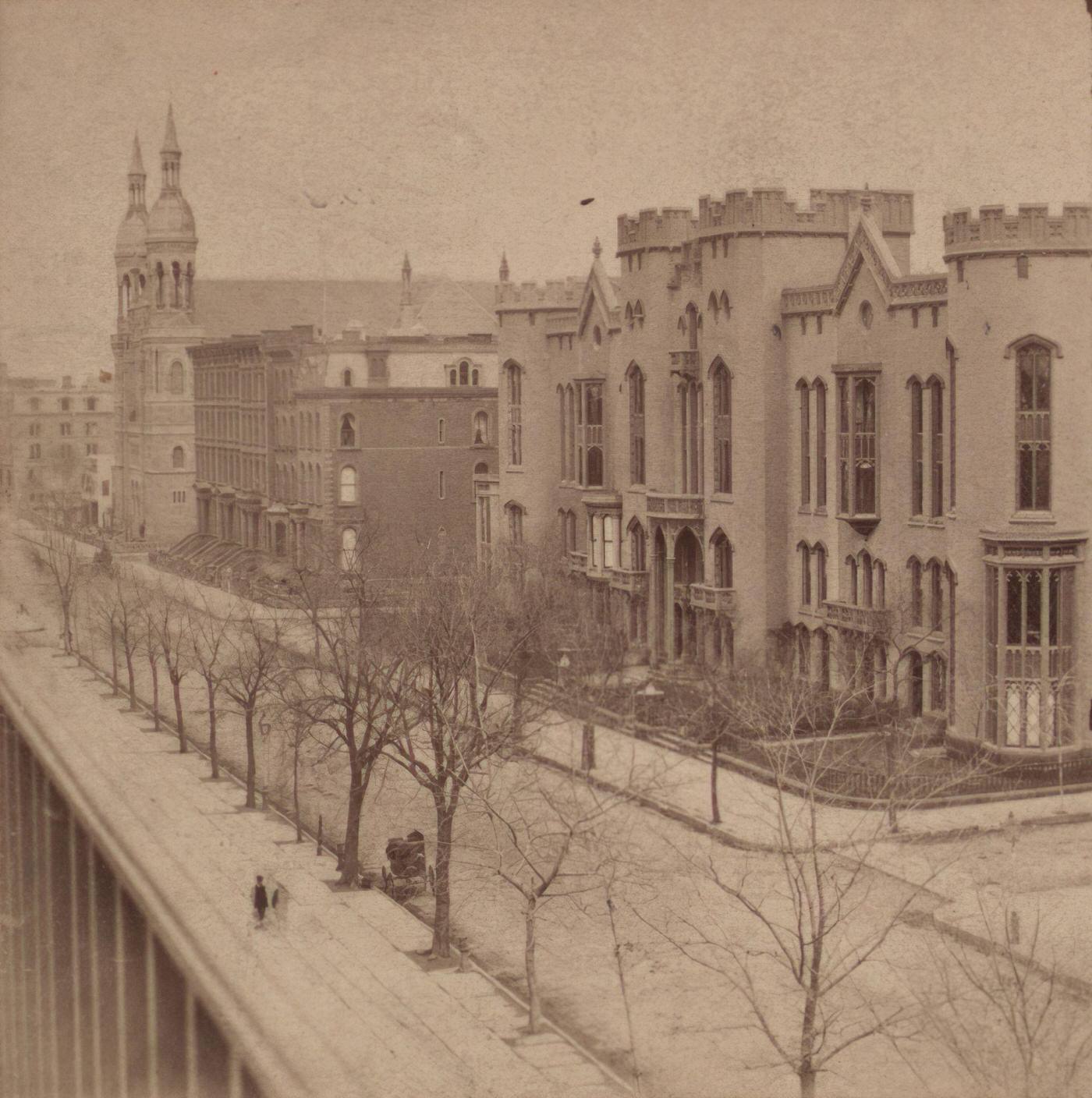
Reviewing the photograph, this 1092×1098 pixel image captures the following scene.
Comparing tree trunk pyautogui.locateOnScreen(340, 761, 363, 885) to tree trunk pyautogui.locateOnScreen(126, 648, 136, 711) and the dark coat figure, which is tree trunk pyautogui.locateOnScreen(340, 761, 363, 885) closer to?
the dark coat figure

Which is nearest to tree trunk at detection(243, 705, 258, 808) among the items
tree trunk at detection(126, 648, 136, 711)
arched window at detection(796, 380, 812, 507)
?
tree trunk at detection(126, 648, 136, 711)

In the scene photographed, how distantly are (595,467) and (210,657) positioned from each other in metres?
15.6

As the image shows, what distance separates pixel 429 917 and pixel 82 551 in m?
41.4

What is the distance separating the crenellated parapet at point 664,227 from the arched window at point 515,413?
36.4 ft

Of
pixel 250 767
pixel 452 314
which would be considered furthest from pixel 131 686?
pixel 452 314

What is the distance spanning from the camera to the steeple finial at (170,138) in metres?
41.7

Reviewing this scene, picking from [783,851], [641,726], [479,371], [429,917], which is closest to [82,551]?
[479,371]

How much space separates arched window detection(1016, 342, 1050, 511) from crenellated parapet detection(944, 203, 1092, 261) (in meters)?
2.33

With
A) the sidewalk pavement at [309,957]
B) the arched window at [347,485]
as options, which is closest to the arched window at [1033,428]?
the sidewalk pavement at [309,957]

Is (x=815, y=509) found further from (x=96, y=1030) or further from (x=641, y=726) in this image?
(x=96, y=1030)

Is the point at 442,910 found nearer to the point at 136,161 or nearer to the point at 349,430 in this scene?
the point at 136,161

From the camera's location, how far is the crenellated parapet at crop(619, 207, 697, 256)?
57531 mm

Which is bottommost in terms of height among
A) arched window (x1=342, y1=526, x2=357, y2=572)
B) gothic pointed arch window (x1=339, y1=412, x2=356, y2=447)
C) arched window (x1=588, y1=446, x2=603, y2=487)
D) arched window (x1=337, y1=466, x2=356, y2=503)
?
arched window (x1=342, y1=526, x2=357, y2=572)

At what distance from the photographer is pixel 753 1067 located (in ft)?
89.5
